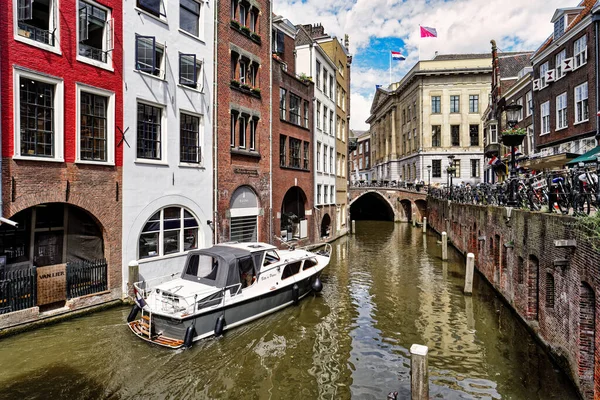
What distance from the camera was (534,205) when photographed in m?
12.0

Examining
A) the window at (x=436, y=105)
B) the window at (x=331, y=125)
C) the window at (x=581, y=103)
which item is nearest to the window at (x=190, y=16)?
the window at (x=331, y=125)

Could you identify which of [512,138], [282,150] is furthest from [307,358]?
[282,150]

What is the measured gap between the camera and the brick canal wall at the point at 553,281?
8031 millimetres

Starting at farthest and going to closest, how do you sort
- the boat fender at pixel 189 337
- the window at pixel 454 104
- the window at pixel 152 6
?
the window at pixel 454 104
the window at pixel 152 6
the boat fender at pixel 189 337

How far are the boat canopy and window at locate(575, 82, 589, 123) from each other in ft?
77.2

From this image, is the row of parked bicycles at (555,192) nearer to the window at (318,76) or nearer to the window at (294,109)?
the window at (294,109)

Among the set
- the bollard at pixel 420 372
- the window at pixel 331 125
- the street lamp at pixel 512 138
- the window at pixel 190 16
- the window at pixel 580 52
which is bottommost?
the bollard at pixel 420 372

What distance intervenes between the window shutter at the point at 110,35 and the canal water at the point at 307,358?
9635mm

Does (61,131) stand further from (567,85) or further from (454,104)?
(454,104)

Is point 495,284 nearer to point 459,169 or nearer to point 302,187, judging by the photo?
point 302,187

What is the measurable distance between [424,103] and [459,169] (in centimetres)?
1167

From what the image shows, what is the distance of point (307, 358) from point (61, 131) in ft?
34.7

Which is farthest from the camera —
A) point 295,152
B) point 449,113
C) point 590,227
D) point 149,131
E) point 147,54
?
point 449,113

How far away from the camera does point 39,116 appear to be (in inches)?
Answer: 472
